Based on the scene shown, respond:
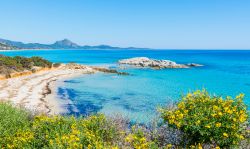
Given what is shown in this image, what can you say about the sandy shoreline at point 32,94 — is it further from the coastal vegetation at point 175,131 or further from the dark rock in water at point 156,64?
the dark rock in water at point 156,64

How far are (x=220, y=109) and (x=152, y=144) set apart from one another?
10.4 ft

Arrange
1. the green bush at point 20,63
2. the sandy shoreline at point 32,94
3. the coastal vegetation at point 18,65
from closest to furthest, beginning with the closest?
1. the sandy shoreline at point 32,94
2. the coastal vegetation at point 18,65
3. the green bush at point 20,63

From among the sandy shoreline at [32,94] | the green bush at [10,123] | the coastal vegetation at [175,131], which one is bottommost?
the sandy shoreline at [32,94]

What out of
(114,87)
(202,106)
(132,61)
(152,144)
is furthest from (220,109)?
(132,61)

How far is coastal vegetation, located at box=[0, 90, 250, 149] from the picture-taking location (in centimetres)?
1283

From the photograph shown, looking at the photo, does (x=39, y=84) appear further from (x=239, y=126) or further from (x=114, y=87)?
(x=239, y=126)

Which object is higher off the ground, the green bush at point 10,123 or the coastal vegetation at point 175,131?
the coastal vegetation at point 175,131

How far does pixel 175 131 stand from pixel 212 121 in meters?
2.85

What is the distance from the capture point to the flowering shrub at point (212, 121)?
12844mm

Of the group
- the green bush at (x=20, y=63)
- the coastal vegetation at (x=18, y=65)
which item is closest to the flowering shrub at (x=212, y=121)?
the coastal vegetation at (x=18, y=65)

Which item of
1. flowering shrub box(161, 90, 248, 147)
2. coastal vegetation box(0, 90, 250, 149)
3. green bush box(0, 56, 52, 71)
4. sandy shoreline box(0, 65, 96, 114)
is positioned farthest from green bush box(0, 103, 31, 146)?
green bush box(0, 56, 52, 71)

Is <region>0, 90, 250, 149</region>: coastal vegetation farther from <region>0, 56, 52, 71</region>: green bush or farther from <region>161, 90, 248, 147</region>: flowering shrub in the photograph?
<region>0, 56, 52, 71</region>: green bush

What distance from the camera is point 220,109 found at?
13.3m

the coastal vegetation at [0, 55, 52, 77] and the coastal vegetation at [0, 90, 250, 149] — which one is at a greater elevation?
the coastal vegetation at [0, 90, 250, 149]
